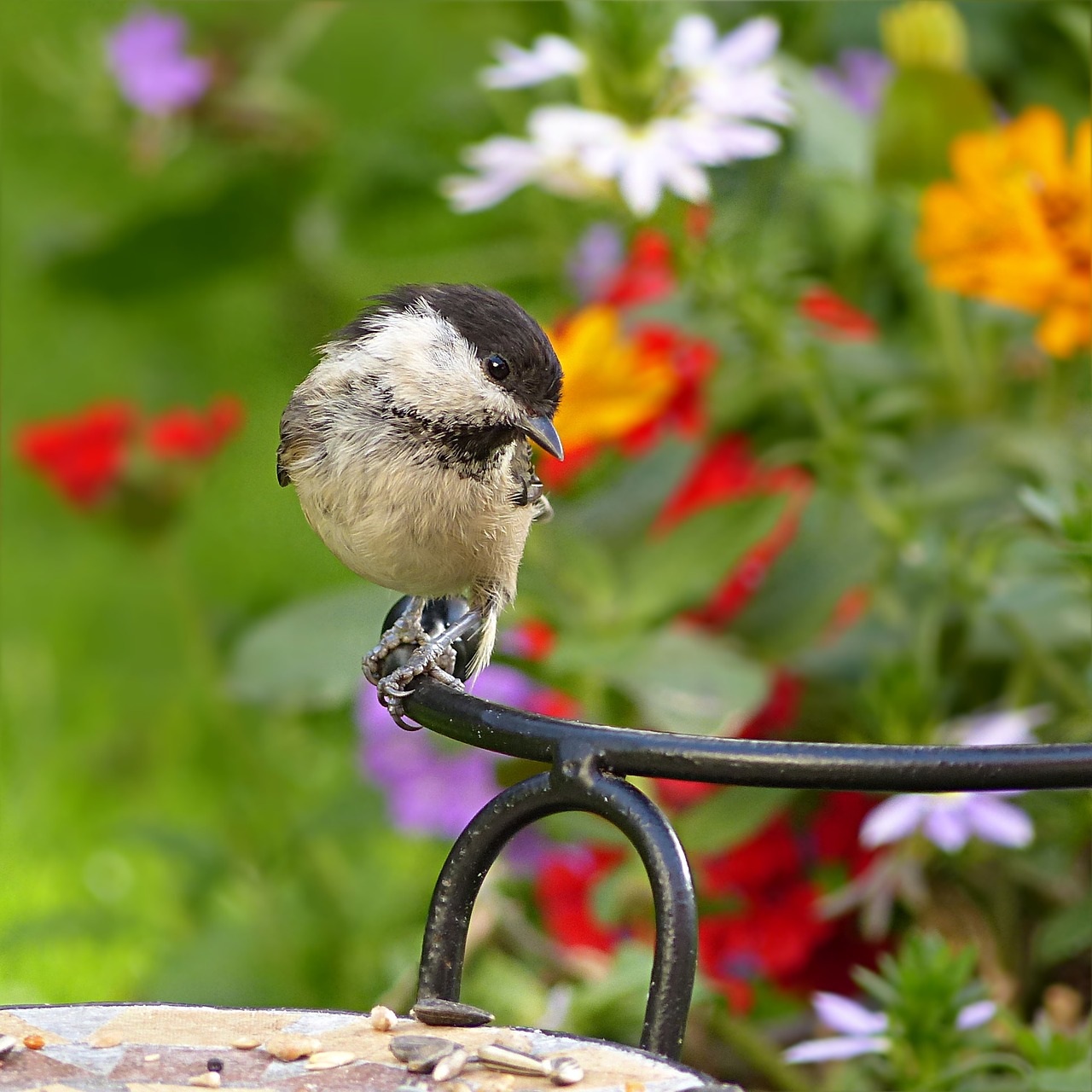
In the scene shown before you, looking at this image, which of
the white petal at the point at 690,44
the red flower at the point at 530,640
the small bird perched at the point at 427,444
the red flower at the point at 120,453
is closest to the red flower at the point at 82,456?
the red flower at the point at 120,453

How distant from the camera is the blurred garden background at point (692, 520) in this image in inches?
74.5

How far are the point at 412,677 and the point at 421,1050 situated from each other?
35cm

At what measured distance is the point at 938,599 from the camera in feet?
6.51

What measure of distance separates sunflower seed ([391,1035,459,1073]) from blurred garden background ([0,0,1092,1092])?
1.81ft

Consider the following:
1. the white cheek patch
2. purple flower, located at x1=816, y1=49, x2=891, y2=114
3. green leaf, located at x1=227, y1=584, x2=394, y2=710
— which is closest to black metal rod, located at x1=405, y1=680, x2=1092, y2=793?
the white cheek patch

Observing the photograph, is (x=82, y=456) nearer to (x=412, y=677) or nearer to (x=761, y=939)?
(x=761, y=939)

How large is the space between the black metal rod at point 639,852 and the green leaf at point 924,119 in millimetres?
1281

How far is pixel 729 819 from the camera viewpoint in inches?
76.0

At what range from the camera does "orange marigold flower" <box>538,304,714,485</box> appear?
192 centimetres

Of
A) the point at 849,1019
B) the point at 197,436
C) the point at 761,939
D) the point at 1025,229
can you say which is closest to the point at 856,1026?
the point at 849,1019

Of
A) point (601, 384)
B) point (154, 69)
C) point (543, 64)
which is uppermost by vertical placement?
point (154, 69)

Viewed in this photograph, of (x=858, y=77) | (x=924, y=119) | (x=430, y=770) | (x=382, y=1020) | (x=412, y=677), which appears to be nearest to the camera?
(x=382, y=1020)

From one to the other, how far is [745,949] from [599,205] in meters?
1.01

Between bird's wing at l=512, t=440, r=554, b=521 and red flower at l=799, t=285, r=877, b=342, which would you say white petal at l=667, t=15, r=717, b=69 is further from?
bird's wing at l=512, t=440, r=554, b=521
